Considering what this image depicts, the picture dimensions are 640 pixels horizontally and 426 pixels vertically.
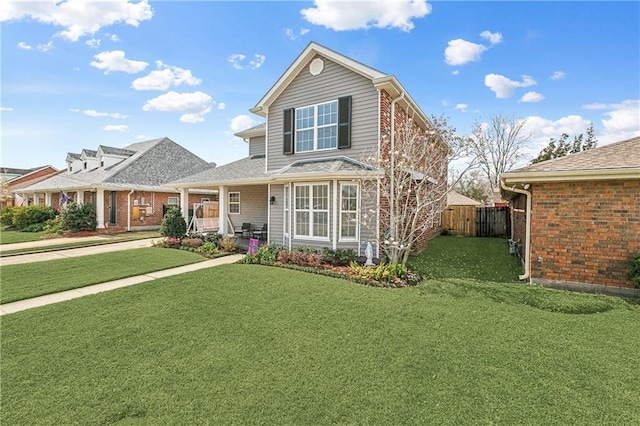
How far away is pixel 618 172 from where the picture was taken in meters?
6.46

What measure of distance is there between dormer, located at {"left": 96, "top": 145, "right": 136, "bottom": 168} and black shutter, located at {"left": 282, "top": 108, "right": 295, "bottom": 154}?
18223 mm

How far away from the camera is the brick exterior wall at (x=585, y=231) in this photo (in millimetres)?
6684

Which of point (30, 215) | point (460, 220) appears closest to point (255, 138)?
point (460, 220)

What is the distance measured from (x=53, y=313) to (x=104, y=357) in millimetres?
2620

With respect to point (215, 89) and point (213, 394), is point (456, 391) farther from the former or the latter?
point (215, 89)

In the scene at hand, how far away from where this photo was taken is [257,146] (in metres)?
16.8

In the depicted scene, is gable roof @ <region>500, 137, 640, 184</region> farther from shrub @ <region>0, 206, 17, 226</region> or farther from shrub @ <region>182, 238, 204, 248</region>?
shrub @ <region>0, 206, 17, 226</region>

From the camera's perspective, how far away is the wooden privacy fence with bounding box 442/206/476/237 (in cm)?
1866

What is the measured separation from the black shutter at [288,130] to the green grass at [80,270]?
5548 millimetres

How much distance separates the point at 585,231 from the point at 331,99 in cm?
871

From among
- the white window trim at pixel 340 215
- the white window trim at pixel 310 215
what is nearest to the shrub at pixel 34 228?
the white window trim at pixel 310 215

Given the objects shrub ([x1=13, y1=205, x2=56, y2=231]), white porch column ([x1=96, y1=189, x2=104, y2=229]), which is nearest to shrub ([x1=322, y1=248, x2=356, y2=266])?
white porch column ([x1=96, y1=189, x2=104, y2=229])

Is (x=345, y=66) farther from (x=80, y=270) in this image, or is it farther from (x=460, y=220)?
(x=460, y=220)

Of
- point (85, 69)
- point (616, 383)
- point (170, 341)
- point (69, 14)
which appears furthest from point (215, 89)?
point (616, 383)
